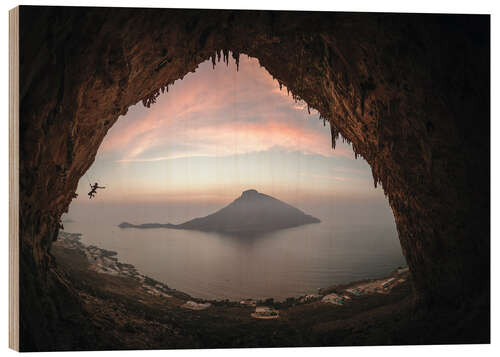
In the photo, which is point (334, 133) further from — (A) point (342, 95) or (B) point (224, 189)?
(B) point (224, 189)

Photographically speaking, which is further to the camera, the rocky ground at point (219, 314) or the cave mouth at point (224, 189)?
the cave mouth at point (224, 189)

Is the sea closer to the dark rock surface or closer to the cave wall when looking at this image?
the dark rock surface

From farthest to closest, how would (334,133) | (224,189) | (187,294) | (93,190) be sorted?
(334,133), (187,294), (224,189), (93,190)

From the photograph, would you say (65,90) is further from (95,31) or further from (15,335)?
(15,335)

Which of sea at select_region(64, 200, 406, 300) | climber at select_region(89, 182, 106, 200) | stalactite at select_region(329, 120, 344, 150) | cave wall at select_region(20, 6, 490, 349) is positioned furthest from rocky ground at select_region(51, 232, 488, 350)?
stalactite at select_region(329, 120, 344, 150)

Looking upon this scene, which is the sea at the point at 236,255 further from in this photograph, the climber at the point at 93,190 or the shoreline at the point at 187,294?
the climber at the point at 93,190

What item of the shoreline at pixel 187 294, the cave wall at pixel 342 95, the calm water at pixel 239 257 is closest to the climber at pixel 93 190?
the cave wall at pixel 342 95

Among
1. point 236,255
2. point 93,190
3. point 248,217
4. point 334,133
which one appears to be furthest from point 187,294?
point 334,133
